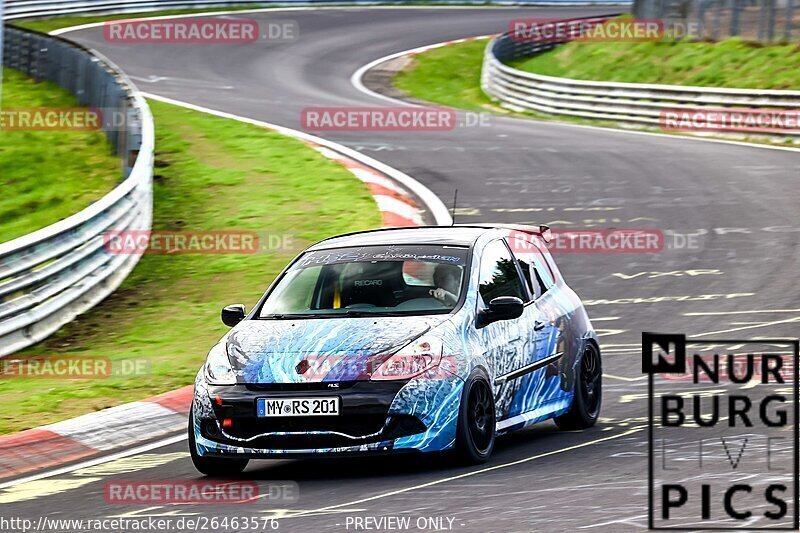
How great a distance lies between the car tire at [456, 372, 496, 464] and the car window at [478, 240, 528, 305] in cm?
76

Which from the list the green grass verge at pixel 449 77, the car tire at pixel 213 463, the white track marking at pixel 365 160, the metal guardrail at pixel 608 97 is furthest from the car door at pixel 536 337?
the green grass verge at pixel 449 77

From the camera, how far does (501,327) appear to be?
9547 mm

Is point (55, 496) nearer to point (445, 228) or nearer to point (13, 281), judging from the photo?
point (445, 228)

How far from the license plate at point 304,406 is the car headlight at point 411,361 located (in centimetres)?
28

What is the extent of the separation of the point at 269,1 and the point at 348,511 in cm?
4954

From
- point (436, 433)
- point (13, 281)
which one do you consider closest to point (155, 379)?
point (13, 281)

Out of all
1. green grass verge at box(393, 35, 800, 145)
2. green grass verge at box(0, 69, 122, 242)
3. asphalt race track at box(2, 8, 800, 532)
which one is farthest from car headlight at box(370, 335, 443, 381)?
green grass verge at box(393, 35, 800, 145)

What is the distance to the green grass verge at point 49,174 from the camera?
19938mm

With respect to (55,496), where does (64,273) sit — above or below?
below

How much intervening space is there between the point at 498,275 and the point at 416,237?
0.61 metres

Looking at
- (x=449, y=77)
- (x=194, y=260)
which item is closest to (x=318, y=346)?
(x=194, y=260)

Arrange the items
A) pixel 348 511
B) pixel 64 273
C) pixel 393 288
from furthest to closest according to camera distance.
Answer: pixel 64 273
pixel 393 288
pixel 348 511

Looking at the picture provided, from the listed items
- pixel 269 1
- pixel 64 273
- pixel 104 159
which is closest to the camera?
pixel 64 273

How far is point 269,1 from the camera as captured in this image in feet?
182
